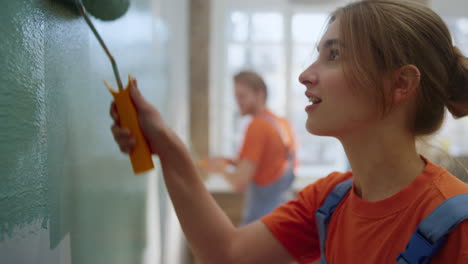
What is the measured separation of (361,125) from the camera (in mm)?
718

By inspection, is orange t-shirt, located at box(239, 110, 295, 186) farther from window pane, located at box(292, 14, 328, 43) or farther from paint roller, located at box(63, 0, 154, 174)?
window pane, located at box(292, 14, 328, 43)

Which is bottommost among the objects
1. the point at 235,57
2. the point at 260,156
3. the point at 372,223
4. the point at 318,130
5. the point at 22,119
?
the point at 260,156

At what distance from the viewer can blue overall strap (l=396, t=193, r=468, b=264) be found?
1.88ft

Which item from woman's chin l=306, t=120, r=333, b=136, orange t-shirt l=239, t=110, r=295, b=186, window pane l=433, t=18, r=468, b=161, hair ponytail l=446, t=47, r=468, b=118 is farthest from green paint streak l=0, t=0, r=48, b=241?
window pane l=433, t=18, r=468, b=161

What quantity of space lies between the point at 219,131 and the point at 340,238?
310 centimetres

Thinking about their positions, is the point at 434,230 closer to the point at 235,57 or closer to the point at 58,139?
the point at 58,139

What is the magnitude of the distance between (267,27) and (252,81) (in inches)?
63.6

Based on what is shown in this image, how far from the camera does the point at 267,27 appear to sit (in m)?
3.78

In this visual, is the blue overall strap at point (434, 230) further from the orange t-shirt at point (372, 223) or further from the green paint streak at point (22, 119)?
the green paint streak at point (22, 119)

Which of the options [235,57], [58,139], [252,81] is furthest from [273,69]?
[58,139]

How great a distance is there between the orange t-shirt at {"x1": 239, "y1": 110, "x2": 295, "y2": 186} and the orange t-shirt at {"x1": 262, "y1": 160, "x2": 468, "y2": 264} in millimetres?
1316

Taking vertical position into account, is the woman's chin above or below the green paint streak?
below

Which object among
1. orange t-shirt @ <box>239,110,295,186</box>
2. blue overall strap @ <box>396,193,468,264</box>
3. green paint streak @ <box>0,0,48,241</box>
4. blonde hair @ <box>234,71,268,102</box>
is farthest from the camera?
blonde hair @ <box>234,71,268,102</box>

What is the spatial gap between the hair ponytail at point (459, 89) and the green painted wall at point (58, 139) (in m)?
0.67
